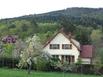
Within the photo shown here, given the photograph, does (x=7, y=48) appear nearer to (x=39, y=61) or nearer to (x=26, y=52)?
(x=39, y=61)

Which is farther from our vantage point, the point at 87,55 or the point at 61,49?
the point at 61,49

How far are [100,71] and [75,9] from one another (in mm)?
97416

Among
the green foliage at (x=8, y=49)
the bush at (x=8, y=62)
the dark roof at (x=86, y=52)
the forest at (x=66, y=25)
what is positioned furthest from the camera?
the forest at (x=66, y=25)

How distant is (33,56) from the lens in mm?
54562

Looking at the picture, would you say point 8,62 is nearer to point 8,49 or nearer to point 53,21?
point 8,49

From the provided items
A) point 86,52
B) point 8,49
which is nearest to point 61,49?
point 86,52

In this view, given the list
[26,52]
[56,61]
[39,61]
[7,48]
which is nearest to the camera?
[26,52]

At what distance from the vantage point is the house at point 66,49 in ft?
256

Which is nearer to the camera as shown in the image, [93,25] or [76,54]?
[76,54]

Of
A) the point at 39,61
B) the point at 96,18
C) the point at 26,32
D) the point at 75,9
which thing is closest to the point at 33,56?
the point at 39,61

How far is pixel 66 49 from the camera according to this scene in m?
79.4

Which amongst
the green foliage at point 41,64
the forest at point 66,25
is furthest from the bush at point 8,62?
the forest at point 66,25

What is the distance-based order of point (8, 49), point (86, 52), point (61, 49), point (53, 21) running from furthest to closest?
point (53, 21), point (61, 49), point (86, 52), point (8, 49)

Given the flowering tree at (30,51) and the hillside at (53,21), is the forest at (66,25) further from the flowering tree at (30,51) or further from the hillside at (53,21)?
the flowering tree at (30,51)
